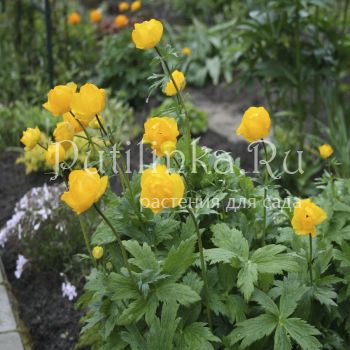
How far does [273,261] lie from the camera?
74.7 inches

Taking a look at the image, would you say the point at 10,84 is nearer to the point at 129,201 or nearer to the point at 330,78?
the point at 330,78

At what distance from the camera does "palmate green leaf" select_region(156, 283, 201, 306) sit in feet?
5.95

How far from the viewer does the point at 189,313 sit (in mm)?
1974

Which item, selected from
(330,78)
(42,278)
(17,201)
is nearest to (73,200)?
(42,278)

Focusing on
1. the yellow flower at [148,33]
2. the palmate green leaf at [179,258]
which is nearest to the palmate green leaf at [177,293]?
the palmate green leaf at [179,258]

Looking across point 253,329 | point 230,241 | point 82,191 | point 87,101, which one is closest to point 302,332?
point 253,329

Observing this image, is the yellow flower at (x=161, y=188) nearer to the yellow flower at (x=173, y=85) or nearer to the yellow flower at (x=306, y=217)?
the yellow flower at (x=306, y=217)

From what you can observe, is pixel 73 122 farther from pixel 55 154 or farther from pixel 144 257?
pixel 144 257

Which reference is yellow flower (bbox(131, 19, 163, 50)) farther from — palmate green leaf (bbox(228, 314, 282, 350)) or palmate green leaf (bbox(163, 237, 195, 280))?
palmate green leaf (bbox(228, 314, 282, 350))

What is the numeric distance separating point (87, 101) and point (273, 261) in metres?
0.71

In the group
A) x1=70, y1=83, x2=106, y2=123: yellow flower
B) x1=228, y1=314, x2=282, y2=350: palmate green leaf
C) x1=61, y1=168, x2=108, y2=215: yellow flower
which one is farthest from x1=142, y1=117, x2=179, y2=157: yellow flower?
x1=228, y1=314, x2=282, y2=350: palmate green leaf

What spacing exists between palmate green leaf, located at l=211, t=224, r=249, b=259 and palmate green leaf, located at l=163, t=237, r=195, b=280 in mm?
124

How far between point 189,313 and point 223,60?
3817 millimetres

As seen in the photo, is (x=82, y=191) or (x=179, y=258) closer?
(x=82, y=191)
